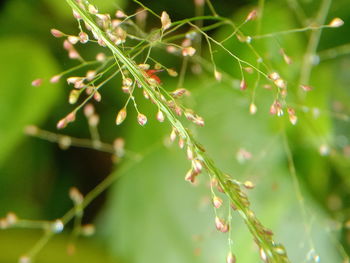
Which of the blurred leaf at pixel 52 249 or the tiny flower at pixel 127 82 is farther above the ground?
the blurred leaf at pixel 52 249

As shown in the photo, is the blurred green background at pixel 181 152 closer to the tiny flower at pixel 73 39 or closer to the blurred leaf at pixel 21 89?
the blurred leaf at pixel 21 89

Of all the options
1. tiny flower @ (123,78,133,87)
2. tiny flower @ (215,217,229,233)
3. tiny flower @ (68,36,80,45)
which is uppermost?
tiny flower @ (68,36,80,45)

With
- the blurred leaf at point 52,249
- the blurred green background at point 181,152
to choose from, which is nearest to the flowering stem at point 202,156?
the blurred green background at point 181,152

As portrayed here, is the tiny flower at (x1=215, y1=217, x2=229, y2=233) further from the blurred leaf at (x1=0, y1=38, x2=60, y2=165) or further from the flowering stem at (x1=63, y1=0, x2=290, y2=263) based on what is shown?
the blurred leaf at (x1=0, y1=38, x2=60, y2=165)

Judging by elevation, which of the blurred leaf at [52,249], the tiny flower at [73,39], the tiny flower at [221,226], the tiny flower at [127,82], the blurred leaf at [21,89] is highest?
the blurred leaf at [21,89]

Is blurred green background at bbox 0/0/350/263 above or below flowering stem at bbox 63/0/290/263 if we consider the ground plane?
above

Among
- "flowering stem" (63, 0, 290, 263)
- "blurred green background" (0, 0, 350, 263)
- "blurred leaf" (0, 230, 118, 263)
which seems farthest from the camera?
"blurred leaf" (0, 230, 118, 263)

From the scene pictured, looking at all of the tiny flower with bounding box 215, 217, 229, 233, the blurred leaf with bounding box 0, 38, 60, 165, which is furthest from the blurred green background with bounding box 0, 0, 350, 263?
the tiny flower with bounding box 215, 217, 229, 233

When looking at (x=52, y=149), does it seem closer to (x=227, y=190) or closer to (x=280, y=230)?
(x=280, y=230)

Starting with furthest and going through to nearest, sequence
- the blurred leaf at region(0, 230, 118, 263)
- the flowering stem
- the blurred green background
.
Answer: the blurred leaf at region(0, 230, 118, 263), the blurred green background, the flowering stem
